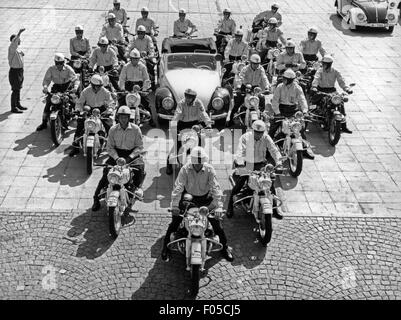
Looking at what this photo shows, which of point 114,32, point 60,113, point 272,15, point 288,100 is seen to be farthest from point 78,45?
point 272,15

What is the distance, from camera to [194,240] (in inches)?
302

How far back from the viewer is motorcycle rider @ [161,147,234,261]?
26.6 feet

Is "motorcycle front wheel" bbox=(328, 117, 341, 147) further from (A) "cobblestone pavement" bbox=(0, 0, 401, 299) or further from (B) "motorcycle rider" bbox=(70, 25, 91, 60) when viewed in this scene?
(B) "motorcycle rider" bbox=(70, 25, 91, 60)

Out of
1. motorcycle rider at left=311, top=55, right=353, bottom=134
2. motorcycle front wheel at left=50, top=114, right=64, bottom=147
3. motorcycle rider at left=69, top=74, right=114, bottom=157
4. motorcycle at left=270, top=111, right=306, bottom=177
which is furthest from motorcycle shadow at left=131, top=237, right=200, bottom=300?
motorcycle rider at left=311, top=55, right=353, bottom=134

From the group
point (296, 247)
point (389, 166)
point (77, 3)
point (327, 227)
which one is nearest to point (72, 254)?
point (296, 247)

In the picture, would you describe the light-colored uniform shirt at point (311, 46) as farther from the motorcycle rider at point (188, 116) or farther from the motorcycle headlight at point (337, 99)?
the motorcycle rider at point (188, 116)

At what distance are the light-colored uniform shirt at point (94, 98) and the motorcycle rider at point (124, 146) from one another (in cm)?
219

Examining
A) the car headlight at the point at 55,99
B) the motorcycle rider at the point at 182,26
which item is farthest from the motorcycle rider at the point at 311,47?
the car headlight at the point at 55,99

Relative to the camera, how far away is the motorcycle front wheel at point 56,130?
11672 mm

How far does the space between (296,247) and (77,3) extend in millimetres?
19590

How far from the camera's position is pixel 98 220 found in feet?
30.7

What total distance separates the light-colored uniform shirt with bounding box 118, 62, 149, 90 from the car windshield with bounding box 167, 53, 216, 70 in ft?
3.24

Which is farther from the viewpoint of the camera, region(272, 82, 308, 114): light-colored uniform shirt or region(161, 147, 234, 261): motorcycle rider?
region(272, 82, 308, 114): light-colored uniform shirt

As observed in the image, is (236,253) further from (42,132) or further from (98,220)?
(42,132)
